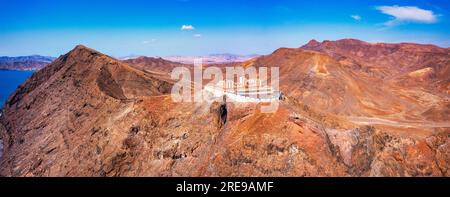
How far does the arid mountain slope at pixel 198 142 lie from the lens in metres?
26.8

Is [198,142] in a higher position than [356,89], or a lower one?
lower

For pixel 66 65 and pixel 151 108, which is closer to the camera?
pixel 151 108

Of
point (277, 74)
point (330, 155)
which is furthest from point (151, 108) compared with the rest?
point (277, 74)

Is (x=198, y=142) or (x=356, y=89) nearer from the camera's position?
(x=198, y=142)

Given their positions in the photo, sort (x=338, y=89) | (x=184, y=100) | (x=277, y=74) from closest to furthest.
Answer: (x=184, y=100), (x=338, y=89), (x=277, y=74)

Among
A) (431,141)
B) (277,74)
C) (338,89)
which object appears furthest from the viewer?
(277,74)

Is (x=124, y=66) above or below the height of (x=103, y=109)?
above

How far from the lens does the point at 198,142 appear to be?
3103 centimetres

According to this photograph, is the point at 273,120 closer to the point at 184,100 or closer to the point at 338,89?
the point at 184,100

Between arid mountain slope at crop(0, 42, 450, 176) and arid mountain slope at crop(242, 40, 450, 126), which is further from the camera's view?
arid mountain slope at crop(242, 40, 450, 126)

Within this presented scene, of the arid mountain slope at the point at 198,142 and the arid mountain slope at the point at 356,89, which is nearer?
the arid mountain slope at the point at 198,142

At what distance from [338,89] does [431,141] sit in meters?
39.9

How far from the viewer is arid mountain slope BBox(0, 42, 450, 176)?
26.8 metres
